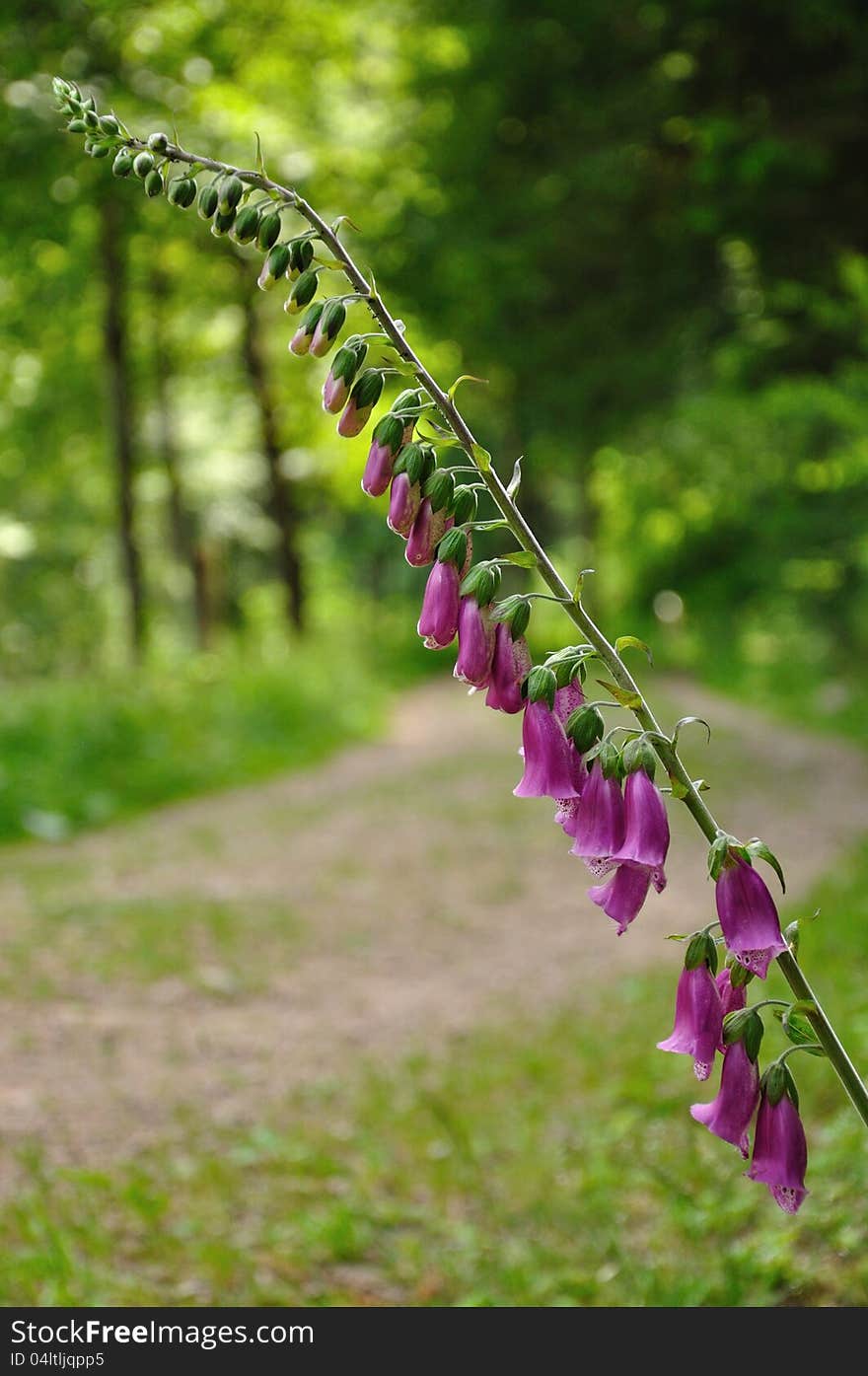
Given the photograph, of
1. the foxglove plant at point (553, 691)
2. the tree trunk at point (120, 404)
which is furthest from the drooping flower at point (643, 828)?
the tree trunk at point (120, 404)

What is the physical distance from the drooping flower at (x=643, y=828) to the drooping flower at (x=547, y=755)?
0.31 ft

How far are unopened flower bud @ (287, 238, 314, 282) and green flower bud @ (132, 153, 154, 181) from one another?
0.22 metres

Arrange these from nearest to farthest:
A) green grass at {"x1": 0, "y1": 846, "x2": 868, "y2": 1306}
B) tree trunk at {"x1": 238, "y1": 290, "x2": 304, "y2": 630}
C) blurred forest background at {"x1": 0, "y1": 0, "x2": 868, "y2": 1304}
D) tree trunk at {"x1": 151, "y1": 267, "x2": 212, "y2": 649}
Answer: green grass at {"x1": 0, "y1": 846, "x2": 868, "y2": 1306}, blurred forest background at {"x1": 0, "y1": 0, "x2": 868, "y2": 1304}, tree trunk at {"x1": 151, "y1": 267, "x2": 212, "y2": 649}, tree trunk at {"x1": 238, "y1": 290, "x2": 304, "y2": 630}

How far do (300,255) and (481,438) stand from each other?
20.5 m

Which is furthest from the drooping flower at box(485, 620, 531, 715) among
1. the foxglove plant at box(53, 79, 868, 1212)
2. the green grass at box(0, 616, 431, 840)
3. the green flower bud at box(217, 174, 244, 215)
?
the green grass at box(0, 616, 431, 840)

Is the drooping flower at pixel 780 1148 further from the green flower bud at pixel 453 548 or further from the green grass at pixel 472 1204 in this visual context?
the green grass at pixel 472 1204

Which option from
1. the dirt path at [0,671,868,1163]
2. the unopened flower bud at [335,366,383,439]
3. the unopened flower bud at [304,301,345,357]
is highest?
the dirt path at [0,671,868,1163]

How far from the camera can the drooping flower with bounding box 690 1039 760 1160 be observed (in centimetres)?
181

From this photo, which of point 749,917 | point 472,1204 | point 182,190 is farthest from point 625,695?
point 472,1204

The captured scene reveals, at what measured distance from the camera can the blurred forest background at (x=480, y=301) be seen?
1099 cm

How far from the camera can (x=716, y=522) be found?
59.0 ft

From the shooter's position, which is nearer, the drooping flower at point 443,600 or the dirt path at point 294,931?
the drooping flower at point 443,600

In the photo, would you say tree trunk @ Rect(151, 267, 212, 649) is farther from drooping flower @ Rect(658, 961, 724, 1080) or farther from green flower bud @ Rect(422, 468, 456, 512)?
drooping flower @ Rect(658, 961, 724, 1080)
